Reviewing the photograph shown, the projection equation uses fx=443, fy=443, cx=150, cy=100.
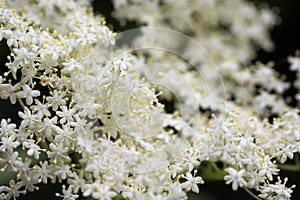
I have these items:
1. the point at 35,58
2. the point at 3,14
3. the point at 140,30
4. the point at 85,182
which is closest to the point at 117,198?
the point at 85,182

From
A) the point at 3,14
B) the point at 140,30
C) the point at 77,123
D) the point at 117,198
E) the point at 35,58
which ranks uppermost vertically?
the point at 140,30

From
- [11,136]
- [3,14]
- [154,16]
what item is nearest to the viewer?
[11,136]

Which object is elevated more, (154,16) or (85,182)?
(154,16)

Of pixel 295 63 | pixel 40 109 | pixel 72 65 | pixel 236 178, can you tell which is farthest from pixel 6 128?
pixel 295 63

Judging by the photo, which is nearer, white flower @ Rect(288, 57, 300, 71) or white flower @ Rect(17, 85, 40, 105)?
white flower @ Rect(17, 85, 40, 105)

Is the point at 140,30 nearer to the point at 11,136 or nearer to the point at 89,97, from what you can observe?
the point at 89,97

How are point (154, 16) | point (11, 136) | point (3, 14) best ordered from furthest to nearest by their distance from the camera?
point (154, 16), point (3, 14), point (11, 136)

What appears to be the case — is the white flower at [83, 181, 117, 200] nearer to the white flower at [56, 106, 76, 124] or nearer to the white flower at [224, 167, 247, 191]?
the white flower at [56, 106, 76, 124]

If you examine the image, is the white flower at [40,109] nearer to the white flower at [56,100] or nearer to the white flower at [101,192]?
the white flower at [56,100]

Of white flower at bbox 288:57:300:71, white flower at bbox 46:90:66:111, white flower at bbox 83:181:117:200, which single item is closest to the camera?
white flower at bbox 83:181:117:200

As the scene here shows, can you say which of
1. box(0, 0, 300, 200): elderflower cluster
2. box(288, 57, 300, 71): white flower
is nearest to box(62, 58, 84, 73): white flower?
box(0, 0, 300, 200): elderflower cluster

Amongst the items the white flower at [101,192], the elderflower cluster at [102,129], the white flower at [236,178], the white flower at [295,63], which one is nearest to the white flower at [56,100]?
the elderflower cluster at [102,129]
